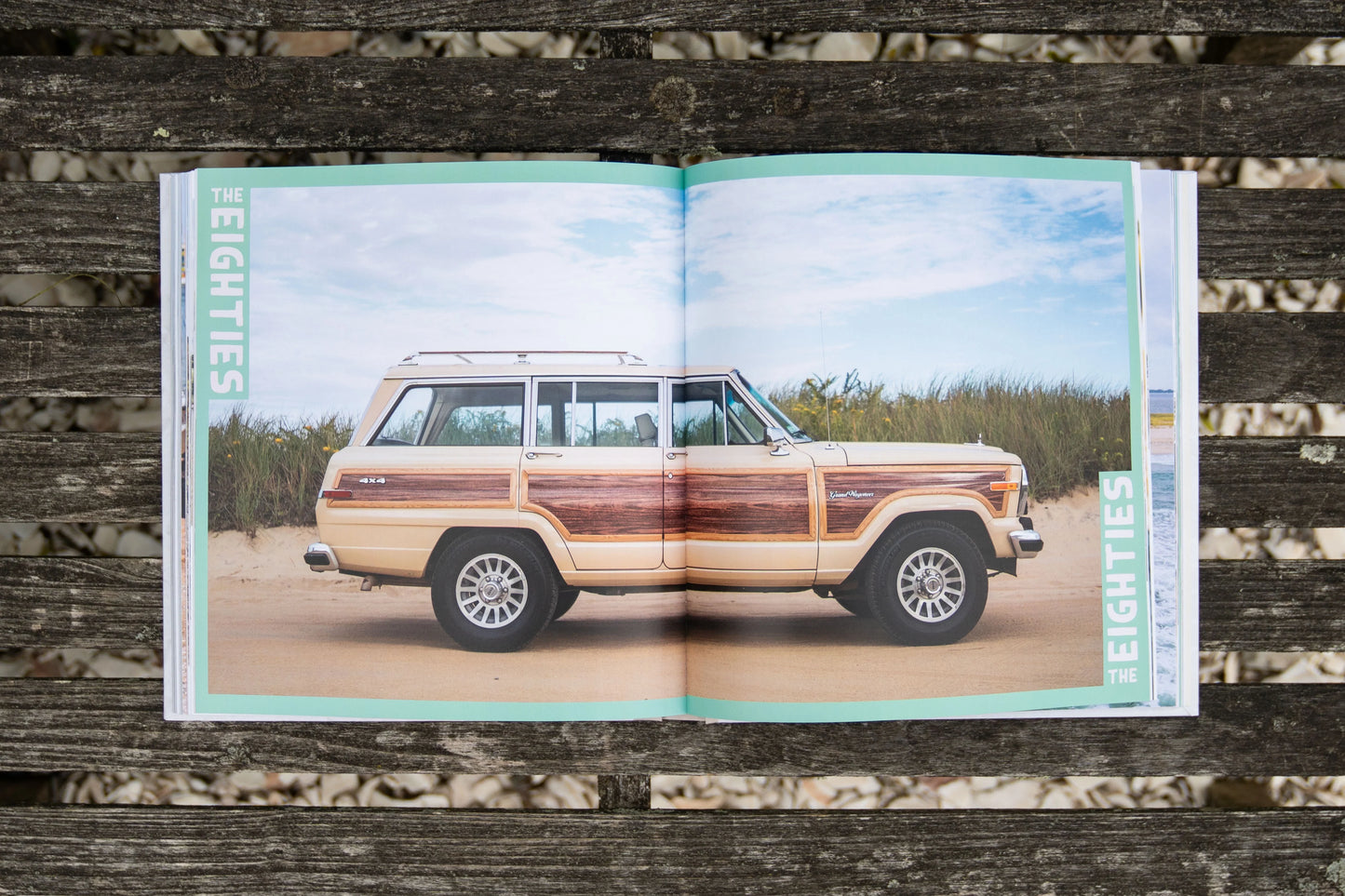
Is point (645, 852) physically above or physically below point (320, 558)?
below

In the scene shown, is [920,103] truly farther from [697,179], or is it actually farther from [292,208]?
[292,208]

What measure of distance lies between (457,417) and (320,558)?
10.4 inches

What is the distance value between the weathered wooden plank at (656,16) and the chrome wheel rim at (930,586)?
725mm

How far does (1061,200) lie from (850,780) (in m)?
0.87

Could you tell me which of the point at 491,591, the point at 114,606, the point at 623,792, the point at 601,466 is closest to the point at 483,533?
the point at 491,591

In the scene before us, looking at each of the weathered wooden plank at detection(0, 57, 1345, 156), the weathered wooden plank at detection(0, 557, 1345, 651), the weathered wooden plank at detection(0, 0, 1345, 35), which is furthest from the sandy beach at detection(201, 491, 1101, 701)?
the weathered wooden plank at detection(0, 0, 1345, 35)

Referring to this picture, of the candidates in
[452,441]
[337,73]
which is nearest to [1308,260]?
[452,441]

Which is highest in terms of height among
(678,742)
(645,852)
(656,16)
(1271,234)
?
(656,16)

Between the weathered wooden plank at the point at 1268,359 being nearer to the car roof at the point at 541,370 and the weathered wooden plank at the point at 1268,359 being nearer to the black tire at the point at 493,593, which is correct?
the car roof at the point at 541,370

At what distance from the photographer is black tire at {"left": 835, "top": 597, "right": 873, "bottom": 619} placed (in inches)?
45.2

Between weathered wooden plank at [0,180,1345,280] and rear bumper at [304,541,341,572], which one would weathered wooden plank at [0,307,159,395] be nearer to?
weathered wooden plank at [0,180,1345,280]

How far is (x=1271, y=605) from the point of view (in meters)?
1.20

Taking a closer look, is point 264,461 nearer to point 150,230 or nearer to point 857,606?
point 150,230

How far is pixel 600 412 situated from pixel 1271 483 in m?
0.92
